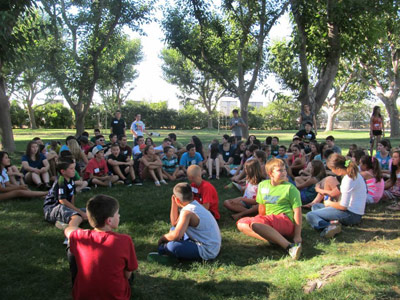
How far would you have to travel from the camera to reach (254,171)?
211 inches

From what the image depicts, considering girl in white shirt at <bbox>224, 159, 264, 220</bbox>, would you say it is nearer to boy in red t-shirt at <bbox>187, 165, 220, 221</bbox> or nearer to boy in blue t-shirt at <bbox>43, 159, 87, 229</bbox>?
boy in red t-shirt at <bbox>187, 165, 220, 221</bbox>

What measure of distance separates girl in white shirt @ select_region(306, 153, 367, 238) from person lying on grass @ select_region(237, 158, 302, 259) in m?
0.74

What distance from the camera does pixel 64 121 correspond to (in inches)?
1662

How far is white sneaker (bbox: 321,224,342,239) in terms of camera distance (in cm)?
453

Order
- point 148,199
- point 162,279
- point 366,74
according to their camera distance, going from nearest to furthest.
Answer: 1. point 162,279
2. point 148,199
3. point 366,74

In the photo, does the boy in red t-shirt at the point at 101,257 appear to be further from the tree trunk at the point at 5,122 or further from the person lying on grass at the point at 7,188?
the tree trunk at the point at 5,122

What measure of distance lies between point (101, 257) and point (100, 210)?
355 millimetres

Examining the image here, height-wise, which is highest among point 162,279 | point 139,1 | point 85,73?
point 139,1

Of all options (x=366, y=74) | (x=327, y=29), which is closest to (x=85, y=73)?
(x=327, y=29)

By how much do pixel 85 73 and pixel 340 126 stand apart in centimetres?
6219

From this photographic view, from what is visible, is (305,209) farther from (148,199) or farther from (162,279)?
(162,279)

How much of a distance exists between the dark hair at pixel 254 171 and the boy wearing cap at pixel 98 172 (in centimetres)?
365

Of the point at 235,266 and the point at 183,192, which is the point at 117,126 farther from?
the point at 235,266

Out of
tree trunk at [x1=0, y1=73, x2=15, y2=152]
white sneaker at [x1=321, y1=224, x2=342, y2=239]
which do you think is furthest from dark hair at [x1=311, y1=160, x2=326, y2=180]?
Answer: tree trunk at [x1=0, y1=73, x2=15, y2=152]
